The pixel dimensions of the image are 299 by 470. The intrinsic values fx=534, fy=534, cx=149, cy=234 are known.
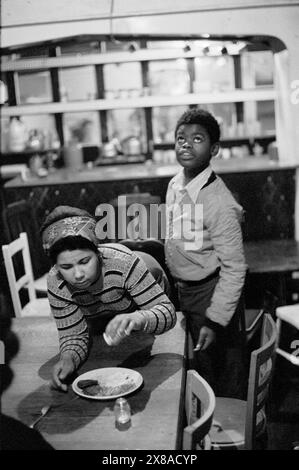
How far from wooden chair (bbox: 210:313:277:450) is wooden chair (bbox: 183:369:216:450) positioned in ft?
0.57

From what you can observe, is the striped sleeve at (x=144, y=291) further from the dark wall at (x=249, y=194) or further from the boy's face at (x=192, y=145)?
the dark wall at (x=249, y=194)

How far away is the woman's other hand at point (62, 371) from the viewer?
1795mm

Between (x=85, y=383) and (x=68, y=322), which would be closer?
(x=85, y=383)

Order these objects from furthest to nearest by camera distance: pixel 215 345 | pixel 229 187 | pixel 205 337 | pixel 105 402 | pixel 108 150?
pixel 108 150
pixel 229 187
pixel 215 345
pixel 205 337
pixel 105 402

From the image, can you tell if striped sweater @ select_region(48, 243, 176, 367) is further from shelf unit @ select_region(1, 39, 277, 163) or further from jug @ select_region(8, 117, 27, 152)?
Result: jug @ select_region(8, 117, 27, 152)

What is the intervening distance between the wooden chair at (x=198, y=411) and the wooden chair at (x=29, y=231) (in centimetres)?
213

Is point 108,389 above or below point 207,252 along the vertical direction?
below

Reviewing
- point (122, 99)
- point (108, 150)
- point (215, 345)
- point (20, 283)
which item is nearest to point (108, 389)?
point (215, 345)

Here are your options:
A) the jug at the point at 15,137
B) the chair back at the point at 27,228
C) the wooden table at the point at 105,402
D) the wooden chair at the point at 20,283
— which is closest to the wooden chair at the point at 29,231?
the chair back at the point at 27,228

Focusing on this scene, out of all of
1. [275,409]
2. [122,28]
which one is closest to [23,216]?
[122,28]

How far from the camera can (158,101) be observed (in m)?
4.42

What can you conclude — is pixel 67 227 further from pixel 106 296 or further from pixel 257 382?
pixel 257 382

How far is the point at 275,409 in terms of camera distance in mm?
3131

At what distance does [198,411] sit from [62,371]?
53 cm
